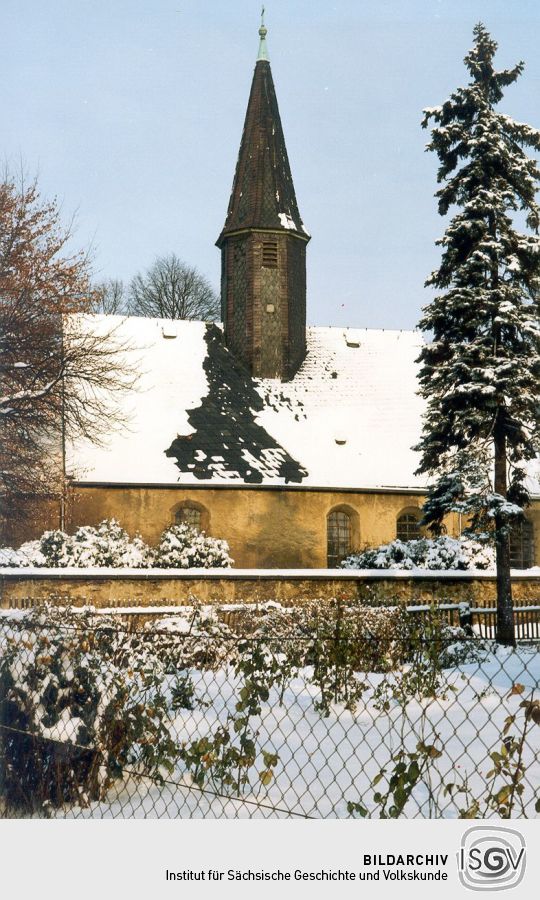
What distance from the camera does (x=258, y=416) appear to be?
26594mm

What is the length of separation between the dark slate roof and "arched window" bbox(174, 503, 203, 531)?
401 inches

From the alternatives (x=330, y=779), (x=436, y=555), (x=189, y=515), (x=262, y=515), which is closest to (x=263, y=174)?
(x=262, y=515)

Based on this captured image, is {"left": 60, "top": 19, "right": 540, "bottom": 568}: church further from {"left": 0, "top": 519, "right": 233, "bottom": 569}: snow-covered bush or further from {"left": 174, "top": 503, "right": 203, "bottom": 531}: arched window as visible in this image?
{"left": 0, "top": 519, "right": 233, "bottom": 569}: snow-covered bush

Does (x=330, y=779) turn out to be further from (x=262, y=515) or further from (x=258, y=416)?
(x=258, y=416)

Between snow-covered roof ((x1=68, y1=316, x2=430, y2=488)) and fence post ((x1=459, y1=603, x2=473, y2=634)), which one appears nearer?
fence post ((x1=459, y1=603, x2=473, y2=634))

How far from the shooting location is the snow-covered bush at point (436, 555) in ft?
67.3

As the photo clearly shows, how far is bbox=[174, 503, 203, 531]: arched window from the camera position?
24.5 metres

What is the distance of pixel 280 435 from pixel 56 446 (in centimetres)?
688

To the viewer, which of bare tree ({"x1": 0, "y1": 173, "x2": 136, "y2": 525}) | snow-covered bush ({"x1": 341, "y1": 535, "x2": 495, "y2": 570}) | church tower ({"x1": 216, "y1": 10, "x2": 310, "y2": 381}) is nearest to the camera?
bare tree ({"x1": 0, "y1": 173, "x2": 136, "y2": 525})

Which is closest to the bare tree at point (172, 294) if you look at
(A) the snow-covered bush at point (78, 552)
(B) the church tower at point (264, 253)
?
(B) the church tower at point (264, 253)

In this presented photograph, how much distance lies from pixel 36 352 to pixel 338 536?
11534 mm

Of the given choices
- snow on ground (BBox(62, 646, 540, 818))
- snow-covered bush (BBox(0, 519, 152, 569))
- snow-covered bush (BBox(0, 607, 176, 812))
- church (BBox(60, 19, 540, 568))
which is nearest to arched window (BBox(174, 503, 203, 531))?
church (BBox(60, 19, 540, 568))

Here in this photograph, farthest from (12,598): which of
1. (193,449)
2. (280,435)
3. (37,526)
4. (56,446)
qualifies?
(280,435)
